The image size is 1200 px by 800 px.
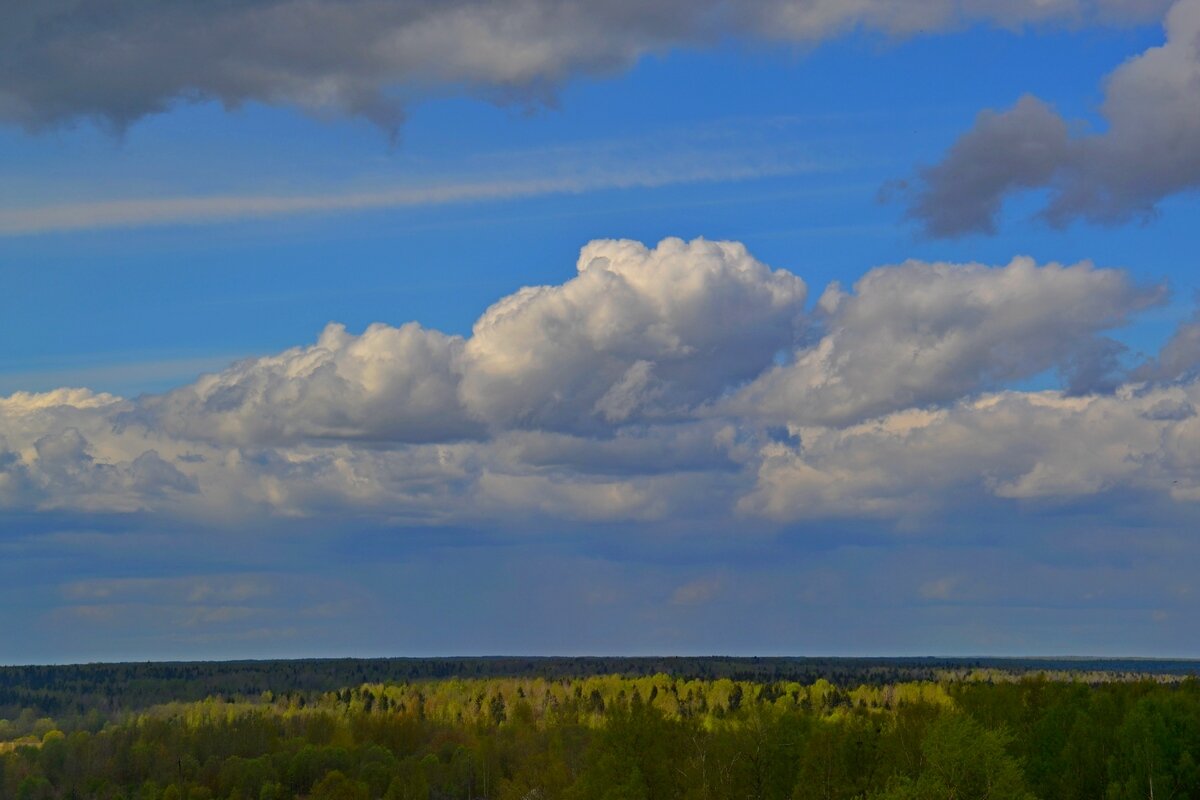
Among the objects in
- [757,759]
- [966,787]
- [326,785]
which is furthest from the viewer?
[326,785]

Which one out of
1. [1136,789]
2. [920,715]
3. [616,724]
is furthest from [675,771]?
[1136,789]

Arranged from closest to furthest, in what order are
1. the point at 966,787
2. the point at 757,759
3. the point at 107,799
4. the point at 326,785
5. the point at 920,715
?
the point at 966,787 < the point at 757,759 < the point at 920,715 < the point at 326,785 < the point at 107,799

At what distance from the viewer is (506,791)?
140625 millimetres

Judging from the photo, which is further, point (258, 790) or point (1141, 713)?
point (258, 790)

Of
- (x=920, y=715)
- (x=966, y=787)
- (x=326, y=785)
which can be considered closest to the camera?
(x=966, y=787)

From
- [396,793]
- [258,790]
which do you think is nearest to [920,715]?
[396,793]

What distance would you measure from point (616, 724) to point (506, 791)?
31.0m

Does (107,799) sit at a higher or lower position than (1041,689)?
lower

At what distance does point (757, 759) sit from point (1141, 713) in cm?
3098

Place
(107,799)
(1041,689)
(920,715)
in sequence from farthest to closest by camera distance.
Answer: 1. (107,799)
2. (1041,689)
3. (920,715)

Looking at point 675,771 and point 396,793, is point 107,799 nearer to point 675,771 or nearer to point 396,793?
point 396,793

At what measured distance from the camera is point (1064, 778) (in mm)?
110438

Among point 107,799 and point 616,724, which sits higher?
point 616,724

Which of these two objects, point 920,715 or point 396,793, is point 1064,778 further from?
point 396,793
